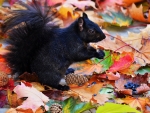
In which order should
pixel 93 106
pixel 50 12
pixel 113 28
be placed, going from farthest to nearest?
pixel 113 28 → pixel 50 12 → pixel 93 106

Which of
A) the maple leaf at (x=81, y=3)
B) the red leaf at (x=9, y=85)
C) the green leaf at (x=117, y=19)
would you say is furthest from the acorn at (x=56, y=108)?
the maple leaf at (x=81, y=3)

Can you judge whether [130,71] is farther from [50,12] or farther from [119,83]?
[50,12]

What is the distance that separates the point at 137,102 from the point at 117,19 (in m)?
1.04

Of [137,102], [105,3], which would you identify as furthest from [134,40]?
[105,3]

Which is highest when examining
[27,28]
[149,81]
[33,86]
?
[27,28]

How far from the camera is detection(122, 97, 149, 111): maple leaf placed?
208 cm

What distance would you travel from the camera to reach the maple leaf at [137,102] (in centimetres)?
208

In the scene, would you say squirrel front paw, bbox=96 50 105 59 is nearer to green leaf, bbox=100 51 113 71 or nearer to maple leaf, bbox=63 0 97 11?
green leaf, bbox=100 51 113 71

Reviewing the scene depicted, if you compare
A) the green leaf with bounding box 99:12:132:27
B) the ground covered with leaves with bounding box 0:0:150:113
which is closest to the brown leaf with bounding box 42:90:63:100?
the ground covered with leaves with bounding box 0:0:150:113

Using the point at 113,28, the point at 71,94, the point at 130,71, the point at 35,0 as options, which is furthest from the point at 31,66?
the point at 113,28

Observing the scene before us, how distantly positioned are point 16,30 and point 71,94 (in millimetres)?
429

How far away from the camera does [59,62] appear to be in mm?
2166

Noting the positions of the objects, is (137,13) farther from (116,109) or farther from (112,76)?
(116,109)

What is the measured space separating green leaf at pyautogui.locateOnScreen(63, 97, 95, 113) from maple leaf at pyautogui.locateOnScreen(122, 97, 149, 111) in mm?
229
